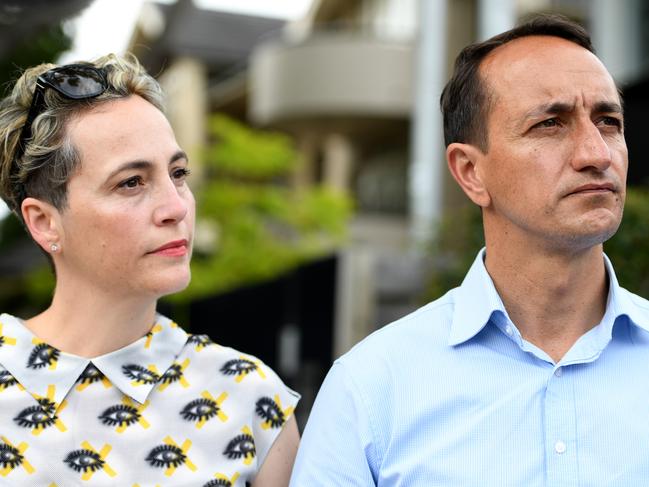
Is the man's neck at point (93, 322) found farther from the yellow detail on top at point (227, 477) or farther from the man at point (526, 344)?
the man at point (526, 344)

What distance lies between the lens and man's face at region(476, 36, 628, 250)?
2391 mm

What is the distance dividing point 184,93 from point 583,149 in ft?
77.7

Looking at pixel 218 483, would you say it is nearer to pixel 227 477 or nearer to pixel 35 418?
pixel 227 477

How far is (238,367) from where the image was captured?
2.77 metres

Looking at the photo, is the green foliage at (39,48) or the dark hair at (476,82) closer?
the dark hair at (476,82)

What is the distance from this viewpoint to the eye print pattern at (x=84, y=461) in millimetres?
2512

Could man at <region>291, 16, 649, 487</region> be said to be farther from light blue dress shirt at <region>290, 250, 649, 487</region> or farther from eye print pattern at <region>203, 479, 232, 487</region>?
eye print pattern at <region>203, 479, 232, 487</region>

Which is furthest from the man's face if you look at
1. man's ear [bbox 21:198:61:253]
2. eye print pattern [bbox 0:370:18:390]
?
Result: eye print pattern [bbox 0:370:18:390]

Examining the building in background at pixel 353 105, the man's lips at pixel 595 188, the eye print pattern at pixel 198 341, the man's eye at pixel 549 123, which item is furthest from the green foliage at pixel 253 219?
the man's lips at pixel 595 188

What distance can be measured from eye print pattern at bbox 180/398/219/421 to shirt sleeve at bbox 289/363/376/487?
293mm

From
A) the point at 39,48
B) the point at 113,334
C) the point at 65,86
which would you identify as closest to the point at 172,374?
the point at 113,334

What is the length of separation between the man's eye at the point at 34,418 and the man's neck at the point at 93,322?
193 millimetres

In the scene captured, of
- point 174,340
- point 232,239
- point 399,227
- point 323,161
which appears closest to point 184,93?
point 323,161

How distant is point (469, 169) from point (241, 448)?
39.5 inches
